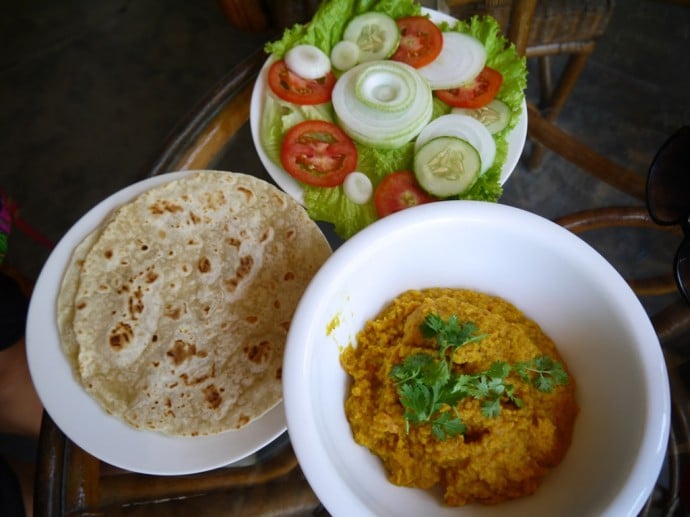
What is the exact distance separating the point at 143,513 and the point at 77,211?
1999 mm

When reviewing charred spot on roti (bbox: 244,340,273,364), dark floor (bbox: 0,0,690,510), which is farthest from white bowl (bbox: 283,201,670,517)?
dark floor (bbox: 0,0,690,510)

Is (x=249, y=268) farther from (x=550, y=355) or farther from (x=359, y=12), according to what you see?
(x=359, y=12)

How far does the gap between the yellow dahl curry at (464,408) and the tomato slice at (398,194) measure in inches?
20.5

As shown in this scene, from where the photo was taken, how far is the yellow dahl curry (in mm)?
1034

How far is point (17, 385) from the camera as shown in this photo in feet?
6.59

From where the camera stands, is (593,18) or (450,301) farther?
(593,18)

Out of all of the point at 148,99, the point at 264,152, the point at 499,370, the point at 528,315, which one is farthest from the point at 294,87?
the point at 148,99

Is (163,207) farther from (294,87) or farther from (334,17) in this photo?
(334,17)

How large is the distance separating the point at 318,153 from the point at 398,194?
28 cm

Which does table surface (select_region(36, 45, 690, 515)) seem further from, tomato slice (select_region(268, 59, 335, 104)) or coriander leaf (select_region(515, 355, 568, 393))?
tomato slice (select_region(268, 59, 335, 104))

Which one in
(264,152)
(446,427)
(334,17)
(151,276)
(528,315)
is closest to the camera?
(446,427)

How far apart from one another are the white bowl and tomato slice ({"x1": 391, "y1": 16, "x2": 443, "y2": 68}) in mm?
803

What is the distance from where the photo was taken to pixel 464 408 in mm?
1040

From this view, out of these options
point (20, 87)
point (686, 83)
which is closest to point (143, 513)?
point (20, 87)
